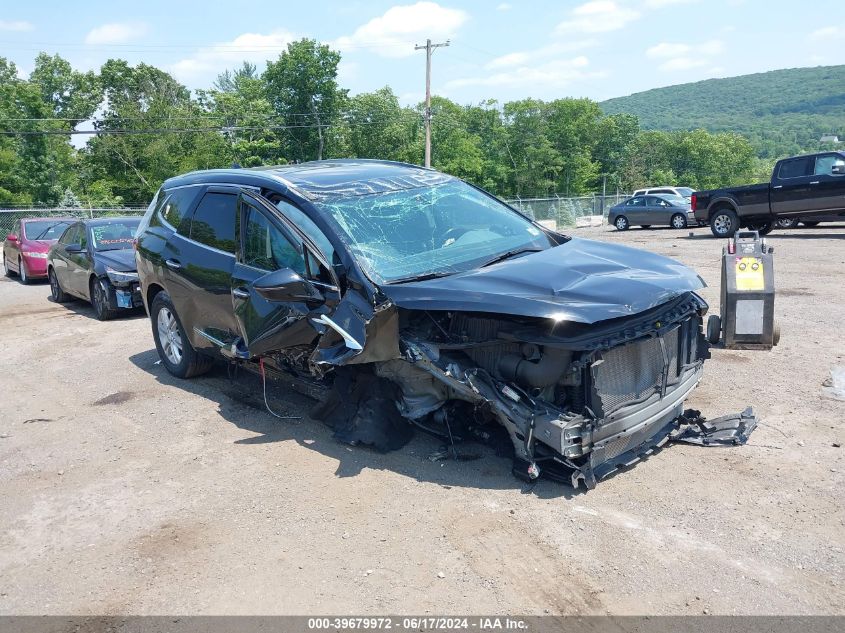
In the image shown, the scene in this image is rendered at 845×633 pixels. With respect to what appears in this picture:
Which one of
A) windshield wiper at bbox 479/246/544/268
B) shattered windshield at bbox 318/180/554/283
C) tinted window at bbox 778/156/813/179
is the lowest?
windshield wiper at bbox 479/246/544/268

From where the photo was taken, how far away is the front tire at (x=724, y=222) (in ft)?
65.4

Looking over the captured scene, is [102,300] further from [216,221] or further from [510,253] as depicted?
[510,253]

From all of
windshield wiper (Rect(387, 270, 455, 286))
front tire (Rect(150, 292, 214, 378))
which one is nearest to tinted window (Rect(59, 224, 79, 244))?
front tire (Rect(150, 292, 214, 378))

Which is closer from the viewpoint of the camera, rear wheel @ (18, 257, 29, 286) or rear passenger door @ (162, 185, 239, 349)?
rear passenger door @ (162, 185, 239, 349)

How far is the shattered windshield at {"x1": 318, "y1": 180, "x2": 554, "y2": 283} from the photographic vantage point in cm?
473

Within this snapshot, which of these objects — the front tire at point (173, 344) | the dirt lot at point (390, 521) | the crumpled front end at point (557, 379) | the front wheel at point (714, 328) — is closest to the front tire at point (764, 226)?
the dirt lot at point (390, 521)

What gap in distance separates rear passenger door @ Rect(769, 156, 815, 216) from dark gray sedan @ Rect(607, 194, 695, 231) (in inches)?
362

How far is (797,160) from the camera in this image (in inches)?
702

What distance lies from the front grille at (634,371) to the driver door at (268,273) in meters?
1.77

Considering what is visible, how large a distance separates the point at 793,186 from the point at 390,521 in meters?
17.4

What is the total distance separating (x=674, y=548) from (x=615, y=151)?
275 feet

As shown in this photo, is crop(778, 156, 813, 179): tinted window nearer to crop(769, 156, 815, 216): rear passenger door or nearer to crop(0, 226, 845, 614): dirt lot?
crop(769, 156, 815, 216): rear passenger door

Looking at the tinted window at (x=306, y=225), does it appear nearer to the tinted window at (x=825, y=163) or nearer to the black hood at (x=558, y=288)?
the black hood at (x=558, y=288)

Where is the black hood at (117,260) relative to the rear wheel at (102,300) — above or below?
above
